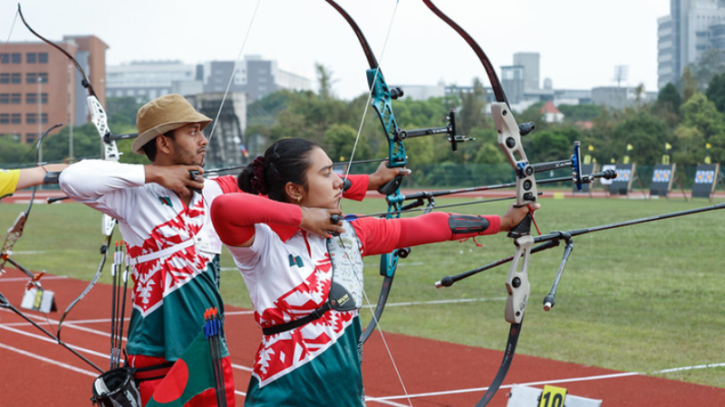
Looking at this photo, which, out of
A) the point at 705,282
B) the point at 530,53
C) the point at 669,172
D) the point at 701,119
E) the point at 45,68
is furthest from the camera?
the point at 530,53

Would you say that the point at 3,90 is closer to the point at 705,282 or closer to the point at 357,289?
the point at 705,282

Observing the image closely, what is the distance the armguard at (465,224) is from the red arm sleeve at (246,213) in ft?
1.84

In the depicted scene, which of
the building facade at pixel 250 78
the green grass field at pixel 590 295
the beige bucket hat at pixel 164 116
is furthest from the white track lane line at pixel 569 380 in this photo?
the building facade at pixel 250 78

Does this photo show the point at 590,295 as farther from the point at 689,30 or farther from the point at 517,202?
the point at 689,30

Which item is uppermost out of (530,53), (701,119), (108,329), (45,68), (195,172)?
(530,53)

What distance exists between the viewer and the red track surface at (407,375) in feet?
17.8

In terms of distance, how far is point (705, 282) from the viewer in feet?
35.0

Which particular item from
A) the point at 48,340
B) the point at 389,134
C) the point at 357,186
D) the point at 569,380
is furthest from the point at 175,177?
the point at 48,340

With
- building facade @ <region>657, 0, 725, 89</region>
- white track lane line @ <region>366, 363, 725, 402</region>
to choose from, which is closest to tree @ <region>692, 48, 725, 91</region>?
building facade @ <region>657, 0, 725, 89</region>

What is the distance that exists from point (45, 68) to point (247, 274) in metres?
62.5

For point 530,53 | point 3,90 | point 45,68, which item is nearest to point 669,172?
point 45,68

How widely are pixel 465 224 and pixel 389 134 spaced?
1596mm

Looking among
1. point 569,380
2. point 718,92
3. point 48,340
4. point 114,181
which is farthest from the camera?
point 718,92

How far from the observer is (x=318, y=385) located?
2381 millimetres
